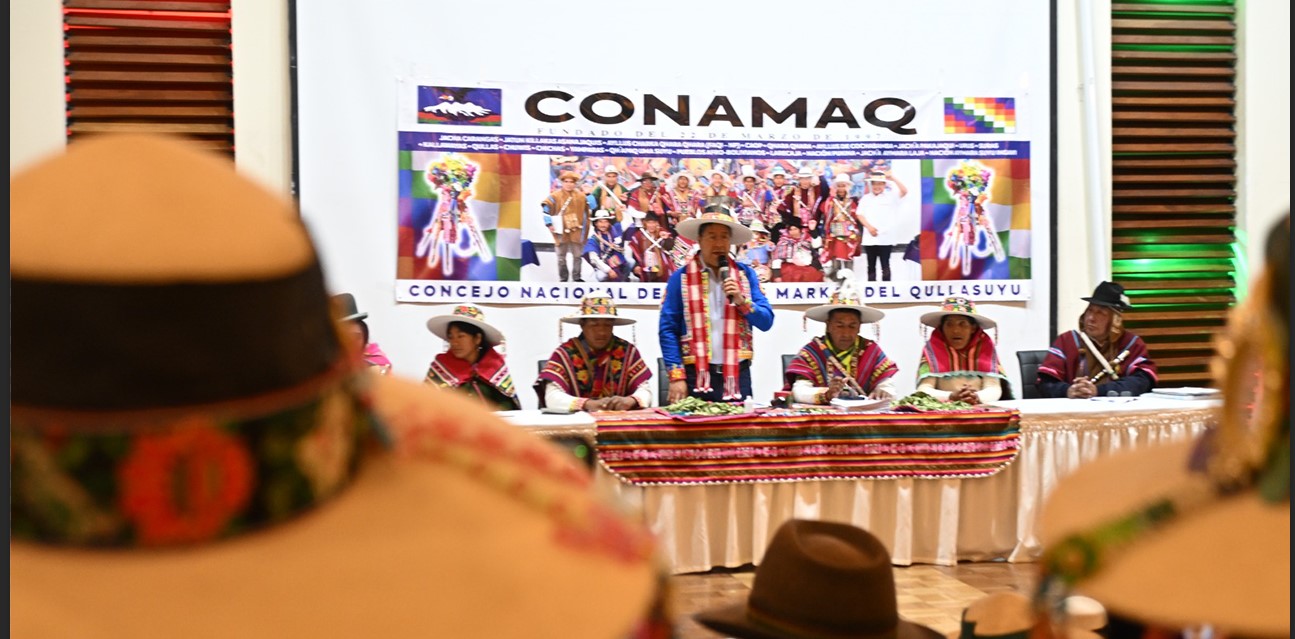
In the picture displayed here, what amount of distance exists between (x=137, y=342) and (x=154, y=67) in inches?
249

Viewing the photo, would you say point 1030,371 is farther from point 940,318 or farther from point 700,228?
point 700,228

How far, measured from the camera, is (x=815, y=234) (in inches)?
256

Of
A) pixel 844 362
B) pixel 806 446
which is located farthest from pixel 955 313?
pixel 806 446

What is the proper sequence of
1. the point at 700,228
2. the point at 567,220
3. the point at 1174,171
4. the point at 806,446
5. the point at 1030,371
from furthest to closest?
1. the point at 1174,171
2. the point at 567,220
3. the point at 1030,371
4. the point at 700,228
5. the point at 806,446

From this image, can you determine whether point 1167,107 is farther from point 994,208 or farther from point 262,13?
point 262,13

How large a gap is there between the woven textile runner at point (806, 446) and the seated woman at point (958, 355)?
62cm

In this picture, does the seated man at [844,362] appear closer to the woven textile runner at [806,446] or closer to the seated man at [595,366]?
the woven textile runner at [806,446]

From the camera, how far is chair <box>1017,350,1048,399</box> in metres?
5.36

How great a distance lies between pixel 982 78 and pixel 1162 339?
1.99 metres

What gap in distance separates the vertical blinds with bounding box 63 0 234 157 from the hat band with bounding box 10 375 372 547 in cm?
605

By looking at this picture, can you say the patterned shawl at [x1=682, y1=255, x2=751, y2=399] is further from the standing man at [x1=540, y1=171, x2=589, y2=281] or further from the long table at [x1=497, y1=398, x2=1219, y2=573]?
the standing man at [x1=540, y1=171, x2=589, y2=281]

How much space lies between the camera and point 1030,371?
214 inches

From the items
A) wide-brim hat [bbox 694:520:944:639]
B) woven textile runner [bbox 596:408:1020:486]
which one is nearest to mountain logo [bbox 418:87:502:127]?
woven textile runner [bbox 596:408:1020:486]

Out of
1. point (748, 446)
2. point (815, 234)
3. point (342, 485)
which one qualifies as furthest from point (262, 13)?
point (342, 485)
